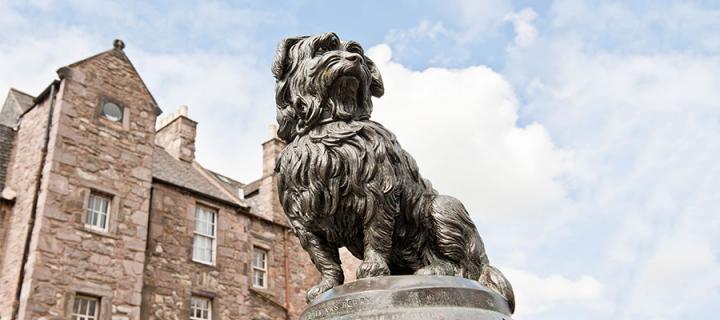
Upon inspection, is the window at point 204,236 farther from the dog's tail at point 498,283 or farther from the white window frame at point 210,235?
the dog's tail at point 498,283

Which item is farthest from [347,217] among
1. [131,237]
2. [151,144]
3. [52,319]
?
[151,144]

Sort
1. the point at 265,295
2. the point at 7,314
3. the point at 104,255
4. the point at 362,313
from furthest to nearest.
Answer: the point at 265,295
the point at 104,255
the point at 7,314
the point at 362,313

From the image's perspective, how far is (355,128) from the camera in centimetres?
322

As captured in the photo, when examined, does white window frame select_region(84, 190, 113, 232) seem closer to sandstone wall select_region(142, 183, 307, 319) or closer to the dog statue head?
sandstone wall select_region(142, 183, 307, 319)

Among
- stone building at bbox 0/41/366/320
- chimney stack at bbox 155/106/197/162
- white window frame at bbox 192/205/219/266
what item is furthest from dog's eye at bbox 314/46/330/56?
chimney stack at bbox 155/106/197/162

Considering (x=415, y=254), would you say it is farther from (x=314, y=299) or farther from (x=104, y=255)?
(x=104, y=255)

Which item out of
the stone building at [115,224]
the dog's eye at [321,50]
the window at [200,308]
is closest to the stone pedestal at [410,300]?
the dog's eye at [321,50]

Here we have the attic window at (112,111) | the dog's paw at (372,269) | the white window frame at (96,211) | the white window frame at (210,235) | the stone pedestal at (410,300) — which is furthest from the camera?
the white window frame at (210,235)

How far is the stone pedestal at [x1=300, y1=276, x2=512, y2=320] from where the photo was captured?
2.73 metres

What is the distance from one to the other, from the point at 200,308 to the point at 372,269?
13485 mm

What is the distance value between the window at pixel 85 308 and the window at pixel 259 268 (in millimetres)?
5074

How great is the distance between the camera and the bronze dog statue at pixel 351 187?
3.13 m

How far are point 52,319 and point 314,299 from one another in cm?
1099

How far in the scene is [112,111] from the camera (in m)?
15.1
